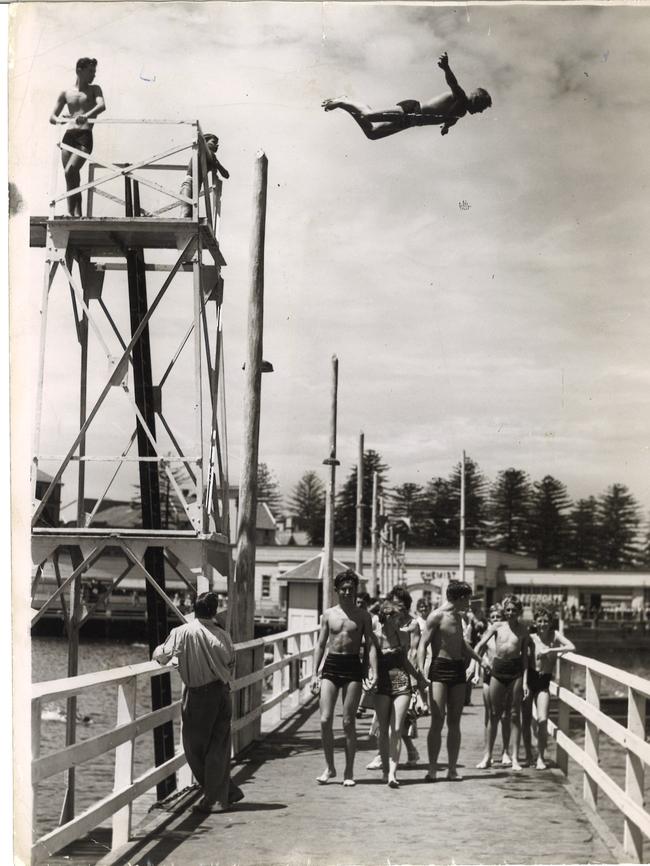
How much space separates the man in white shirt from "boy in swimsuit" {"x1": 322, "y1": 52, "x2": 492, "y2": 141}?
4987mm

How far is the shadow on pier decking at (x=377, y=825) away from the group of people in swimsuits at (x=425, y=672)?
0.42 m

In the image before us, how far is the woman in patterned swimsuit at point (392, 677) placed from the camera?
1195cm

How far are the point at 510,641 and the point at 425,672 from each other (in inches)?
41.6

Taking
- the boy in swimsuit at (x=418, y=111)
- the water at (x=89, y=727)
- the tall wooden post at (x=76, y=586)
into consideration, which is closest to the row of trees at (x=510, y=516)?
the water at (x=89, y=727)

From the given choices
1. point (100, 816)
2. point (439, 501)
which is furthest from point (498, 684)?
point (439, 501)

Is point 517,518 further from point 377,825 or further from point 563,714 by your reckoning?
point 377,825

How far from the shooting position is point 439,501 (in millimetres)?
140625

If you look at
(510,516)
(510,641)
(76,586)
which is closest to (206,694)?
(510,641)

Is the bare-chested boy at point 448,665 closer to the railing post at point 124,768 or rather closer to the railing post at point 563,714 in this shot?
the railing post at point 563,714

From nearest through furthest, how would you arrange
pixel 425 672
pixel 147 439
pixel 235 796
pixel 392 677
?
pixel 235 796 → pixel 392 677 → pixel 425 672 → pixel 147 439

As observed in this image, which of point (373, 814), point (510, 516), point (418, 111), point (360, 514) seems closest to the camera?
point (373, 814)

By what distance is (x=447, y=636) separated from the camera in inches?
460

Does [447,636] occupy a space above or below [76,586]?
below

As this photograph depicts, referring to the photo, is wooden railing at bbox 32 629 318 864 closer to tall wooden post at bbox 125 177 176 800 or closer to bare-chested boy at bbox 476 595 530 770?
tall wooden post at bbox 125 177 176 800
